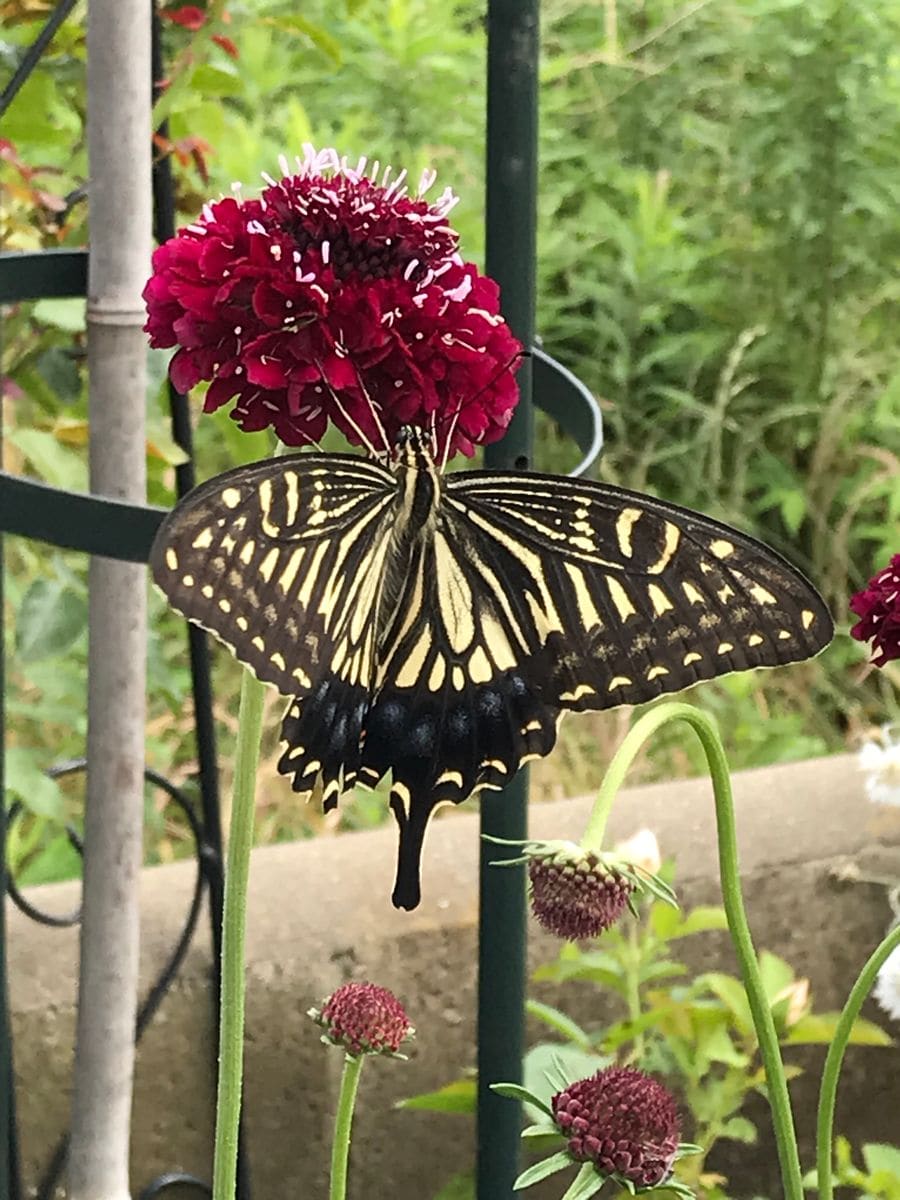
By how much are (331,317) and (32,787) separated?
1.82 feet

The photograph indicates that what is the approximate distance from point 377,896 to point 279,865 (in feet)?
0.24

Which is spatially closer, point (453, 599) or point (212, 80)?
point (453, 599)

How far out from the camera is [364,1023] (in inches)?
24.5

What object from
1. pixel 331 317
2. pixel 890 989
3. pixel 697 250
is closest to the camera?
pixel 331 317

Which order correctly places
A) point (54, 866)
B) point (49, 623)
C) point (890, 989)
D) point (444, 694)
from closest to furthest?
point (444, 694) → point (49, 623) → point (890, 989) → point (54, 866)

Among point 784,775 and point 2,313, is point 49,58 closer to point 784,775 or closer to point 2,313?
point 2,313

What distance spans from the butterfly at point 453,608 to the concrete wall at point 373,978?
0.48m

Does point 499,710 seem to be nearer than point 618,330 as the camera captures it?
Yes

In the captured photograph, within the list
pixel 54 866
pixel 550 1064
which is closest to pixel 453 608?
pixel 550 1064

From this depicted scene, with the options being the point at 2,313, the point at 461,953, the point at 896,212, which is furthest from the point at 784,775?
the point at 896,212

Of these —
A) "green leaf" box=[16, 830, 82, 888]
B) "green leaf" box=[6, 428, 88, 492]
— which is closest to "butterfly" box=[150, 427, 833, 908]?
"green leaf" box=[6, 428, 88, 492]

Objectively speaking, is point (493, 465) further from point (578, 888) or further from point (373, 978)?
point (373, 978)

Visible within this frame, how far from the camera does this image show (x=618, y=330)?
1982 millimetres

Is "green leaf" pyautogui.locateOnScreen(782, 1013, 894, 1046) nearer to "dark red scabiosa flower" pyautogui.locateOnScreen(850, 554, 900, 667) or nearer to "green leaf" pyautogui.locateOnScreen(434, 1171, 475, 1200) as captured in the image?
"green leaf" pyautogui.locateOnScreen(434, 1171, 475, 1200)
